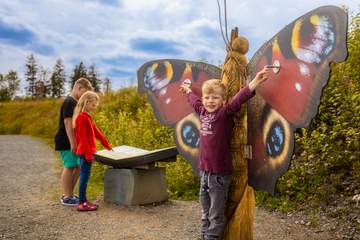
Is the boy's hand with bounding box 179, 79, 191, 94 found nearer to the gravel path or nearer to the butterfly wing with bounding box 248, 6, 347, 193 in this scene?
the butterfly wing with bounding box 248, 6, 347, 193

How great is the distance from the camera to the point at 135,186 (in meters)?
6.34

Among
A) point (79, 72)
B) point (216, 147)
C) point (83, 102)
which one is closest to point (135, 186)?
point (83, 102)

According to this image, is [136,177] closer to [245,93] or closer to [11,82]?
[245,93]

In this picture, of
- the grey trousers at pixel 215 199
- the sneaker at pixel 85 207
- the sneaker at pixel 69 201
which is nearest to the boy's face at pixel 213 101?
the grey trousers at pixel 215 199

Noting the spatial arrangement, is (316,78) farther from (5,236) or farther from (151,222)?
(5,236)

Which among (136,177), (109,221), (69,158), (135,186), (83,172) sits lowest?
(109,221)

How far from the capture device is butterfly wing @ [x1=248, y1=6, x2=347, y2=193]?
126 inches

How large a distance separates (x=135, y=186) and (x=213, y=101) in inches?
113

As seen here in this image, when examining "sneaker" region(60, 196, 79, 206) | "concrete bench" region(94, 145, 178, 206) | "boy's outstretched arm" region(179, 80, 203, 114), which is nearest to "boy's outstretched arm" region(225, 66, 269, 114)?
"boy's outstretched arm" region(179, 80, 203, 114)

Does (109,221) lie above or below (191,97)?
below

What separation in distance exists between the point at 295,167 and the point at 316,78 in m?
3.87

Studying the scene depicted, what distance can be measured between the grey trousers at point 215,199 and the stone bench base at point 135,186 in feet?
8.04

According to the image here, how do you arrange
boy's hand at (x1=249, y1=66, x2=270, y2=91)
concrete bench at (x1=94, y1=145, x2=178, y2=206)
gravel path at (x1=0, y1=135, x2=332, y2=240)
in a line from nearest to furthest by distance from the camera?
boy's hand at (x1=249, y1=66, x2=270, y2=91) < gravel path at (x1=0, y1=135, x2=332, y2=240) < concrete bench at (x1=94, y1=145, x2=178, y2=206)

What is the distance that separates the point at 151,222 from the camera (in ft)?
18.1
